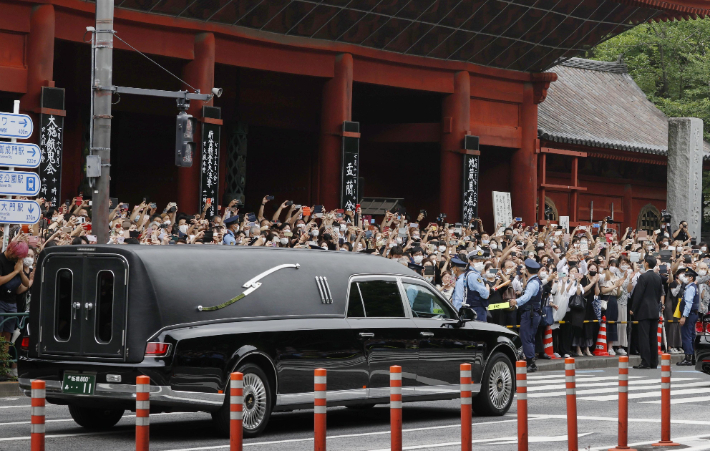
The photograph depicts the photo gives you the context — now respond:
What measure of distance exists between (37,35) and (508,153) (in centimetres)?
1591

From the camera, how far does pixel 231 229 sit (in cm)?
2055

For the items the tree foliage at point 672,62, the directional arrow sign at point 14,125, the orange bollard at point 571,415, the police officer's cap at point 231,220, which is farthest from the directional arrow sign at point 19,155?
the tree foliage at point 672,62

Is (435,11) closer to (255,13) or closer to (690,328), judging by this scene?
(255,13)

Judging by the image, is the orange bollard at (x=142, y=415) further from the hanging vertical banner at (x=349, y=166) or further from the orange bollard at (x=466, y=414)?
the hanging vertical banner at (x=349, y=166)

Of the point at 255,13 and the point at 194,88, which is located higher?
the point at 255,13

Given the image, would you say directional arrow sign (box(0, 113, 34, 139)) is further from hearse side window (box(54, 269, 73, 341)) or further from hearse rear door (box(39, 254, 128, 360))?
hearse side window (box(54, 269, 73, 341))

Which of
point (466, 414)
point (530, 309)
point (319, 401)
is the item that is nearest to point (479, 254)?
point (530, 309)

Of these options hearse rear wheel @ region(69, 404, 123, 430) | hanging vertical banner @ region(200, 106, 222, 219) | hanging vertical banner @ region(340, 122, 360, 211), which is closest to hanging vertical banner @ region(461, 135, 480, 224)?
hanging vertical banner @ region(340, 122, 360, 211)

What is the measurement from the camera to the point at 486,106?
109 ft

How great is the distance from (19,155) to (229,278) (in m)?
6.62

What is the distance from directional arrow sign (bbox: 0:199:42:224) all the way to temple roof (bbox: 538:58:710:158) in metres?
22.2

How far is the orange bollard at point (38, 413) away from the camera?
7.51 metres

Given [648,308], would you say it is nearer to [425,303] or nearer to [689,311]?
[689,311]

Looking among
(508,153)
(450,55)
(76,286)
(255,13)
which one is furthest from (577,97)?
(76,286)
